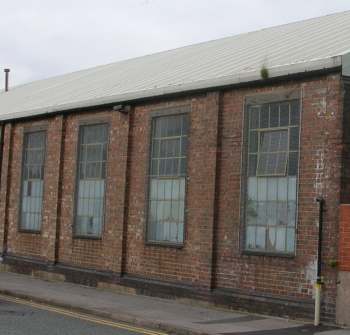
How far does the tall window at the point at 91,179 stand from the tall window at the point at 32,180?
2149 millimetres

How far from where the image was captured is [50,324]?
42.9ft

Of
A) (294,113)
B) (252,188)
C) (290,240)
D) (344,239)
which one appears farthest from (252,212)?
(344,239)

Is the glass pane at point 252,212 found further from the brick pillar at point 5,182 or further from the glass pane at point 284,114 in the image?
the brick pillar at point 5,182

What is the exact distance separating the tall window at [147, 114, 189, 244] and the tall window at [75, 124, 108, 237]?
2.15m

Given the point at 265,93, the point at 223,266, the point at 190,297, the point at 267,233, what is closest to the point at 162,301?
the point at 190,297

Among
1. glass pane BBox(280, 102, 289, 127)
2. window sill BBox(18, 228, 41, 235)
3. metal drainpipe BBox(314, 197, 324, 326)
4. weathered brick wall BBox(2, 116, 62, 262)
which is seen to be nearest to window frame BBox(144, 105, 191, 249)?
glass pane BBox(280, 102, 289, 127)

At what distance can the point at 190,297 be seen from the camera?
16469 mm

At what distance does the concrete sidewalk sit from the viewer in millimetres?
12969

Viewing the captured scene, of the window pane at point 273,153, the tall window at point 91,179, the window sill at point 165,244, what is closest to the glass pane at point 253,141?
the window pane at point 273,153

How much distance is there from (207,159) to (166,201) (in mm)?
1911

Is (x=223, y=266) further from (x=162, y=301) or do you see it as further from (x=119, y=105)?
(x=119, y=105)

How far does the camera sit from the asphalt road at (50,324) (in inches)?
483

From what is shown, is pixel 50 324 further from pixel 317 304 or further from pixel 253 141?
pixel 253 141

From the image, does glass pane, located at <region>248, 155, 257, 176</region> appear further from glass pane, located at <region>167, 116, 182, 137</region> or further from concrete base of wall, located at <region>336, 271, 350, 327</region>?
concrete base of wall, located at <region>336, 271, 350, 327</region>
